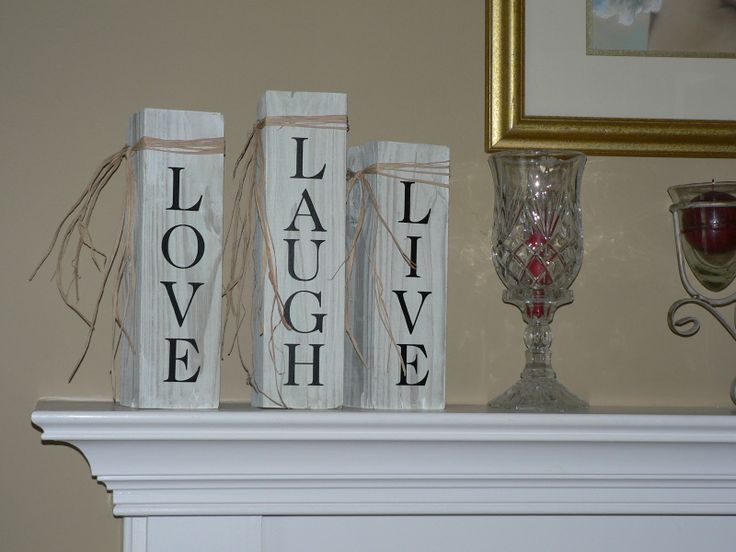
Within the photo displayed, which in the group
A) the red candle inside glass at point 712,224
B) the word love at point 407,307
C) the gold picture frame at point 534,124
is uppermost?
the gold picture frame at point 534,124

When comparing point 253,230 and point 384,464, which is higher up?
point 253,230

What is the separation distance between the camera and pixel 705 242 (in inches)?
38.1

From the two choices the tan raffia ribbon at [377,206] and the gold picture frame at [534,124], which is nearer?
the tan raffia ribbon at [377,206]

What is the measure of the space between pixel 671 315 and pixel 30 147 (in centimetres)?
73

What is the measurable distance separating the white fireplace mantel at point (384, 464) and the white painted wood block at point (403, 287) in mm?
51

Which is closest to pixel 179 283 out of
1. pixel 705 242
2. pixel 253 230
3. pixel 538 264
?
pixel 253 230

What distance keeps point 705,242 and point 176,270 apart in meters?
0.56

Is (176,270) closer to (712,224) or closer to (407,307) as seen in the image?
(407,307)

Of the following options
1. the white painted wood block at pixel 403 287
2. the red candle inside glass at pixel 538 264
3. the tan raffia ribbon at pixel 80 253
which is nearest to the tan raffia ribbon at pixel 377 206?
the white painted wood block at pixel 403 287

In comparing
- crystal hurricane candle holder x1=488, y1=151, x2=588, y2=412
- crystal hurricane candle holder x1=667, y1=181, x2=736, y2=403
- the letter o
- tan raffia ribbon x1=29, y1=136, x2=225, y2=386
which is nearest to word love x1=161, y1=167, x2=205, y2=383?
the letter o

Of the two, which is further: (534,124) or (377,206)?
(534,124)

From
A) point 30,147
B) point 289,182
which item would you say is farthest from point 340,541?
point 30,147

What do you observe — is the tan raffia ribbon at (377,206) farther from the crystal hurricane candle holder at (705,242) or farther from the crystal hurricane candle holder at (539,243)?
the crystal hurricane candle holder at (705,242)

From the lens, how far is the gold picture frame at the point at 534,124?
1014 millimetres
